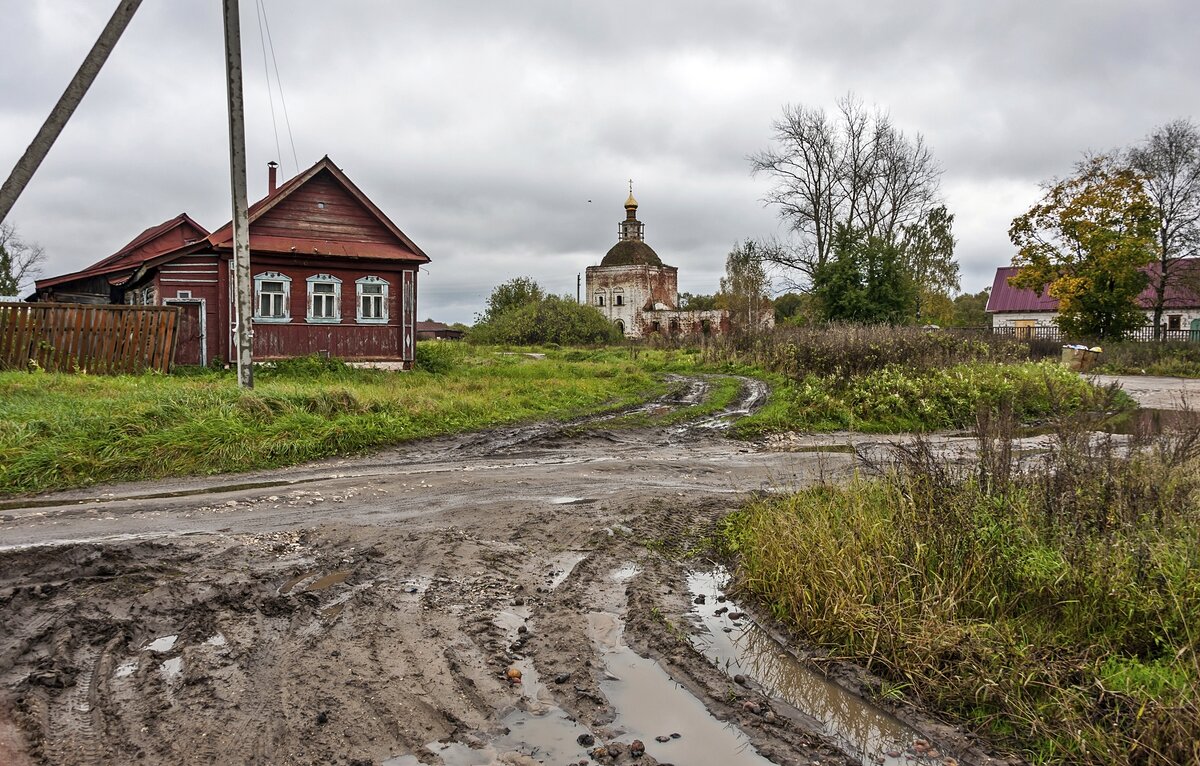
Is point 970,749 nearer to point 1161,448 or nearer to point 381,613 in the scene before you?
point 381,613

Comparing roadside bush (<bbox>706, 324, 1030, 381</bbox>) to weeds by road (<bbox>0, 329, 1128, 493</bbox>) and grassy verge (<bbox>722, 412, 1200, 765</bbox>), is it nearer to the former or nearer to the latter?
weeds by road (<bbox>0, 329, 1128, 493</bbox>)

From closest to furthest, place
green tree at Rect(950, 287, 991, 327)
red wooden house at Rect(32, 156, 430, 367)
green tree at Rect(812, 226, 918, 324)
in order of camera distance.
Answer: red wooden house at Rect(32, 156, 430, 367)
green tree at Rect(812, 226, 918, 324)
green tree at Rect(950, 287, 991, 327)

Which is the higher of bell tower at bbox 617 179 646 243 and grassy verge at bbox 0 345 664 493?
bell tower at bbox 617 179 646 243

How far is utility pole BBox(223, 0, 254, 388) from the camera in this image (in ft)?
41.5

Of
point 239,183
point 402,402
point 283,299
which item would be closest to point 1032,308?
point 283,299

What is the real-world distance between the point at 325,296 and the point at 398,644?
59.2 ft

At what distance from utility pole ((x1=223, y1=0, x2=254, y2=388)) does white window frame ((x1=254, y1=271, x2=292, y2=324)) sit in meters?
6.89

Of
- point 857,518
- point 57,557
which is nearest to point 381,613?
point 57,557

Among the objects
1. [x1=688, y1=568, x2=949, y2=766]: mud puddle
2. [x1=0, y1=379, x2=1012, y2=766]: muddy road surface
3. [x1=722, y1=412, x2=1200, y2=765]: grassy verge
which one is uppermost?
[x1=722, y1=412, x2=1200, y2=765]: grassy verge

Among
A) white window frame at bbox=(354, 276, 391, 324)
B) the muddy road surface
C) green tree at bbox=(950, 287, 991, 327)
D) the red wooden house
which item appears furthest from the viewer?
green tree at bbox=(950, 287, 991, 327)

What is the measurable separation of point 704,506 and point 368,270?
640 inches

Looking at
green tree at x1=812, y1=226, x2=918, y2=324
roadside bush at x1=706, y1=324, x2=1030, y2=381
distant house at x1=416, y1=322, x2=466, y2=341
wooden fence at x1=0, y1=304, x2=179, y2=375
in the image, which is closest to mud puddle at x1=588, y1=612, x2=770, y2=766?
roadside bush at x1=706, y1=324, x2=1030, y2=381

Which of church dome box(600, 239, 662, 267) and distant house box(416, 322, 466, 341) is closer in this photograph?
church dome box(600, 239, 662, 267)

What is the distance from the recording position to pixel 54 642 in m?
4.05
